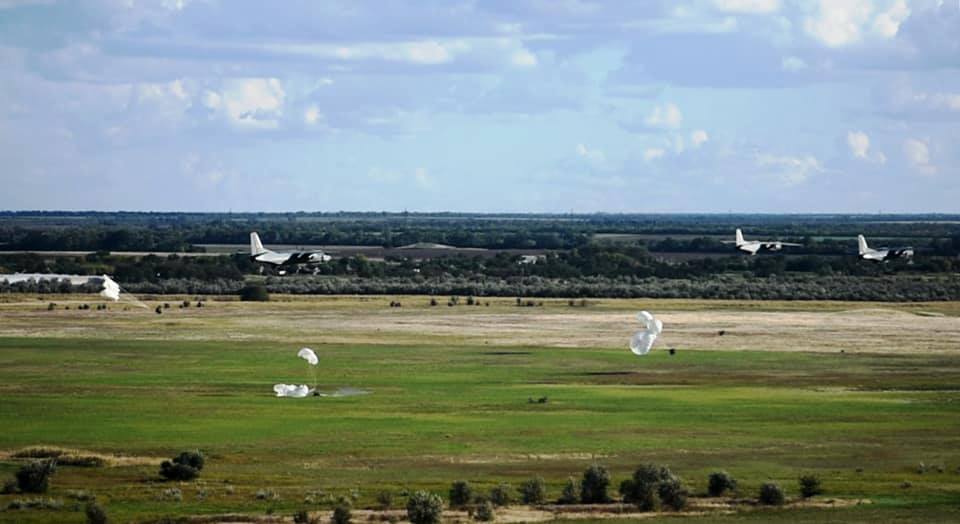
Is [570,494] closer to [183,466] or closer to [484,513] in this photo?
[484,513]

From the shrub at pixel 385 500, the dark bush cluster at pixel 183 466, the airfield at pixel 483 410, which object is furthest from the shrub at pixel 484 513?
the dark bush cluster at pixel 183 466

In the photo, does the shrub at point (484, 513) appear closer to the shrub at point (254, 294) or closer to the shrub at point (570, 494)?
the shrub at point (570, 494)

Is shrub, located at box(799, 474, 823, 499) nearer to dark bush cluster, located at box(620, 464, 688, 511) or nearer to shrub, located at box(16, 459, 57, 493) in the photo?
dark bush cluster, located at box(620, 464, 688, 511)

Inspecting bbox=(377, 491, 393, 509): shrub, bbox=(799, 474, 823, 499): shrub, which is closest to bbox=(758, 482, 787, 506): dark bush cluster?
bbox=(799, 474, 823, 499): shrub

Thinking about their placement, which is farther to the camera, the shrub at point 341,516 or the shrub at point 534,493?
the shrub at point 534,493

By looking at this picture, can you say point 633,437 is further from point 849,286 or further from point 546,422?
point 849,286

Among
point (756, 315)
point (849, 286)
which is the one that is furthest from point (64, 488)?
point (849, 286)
